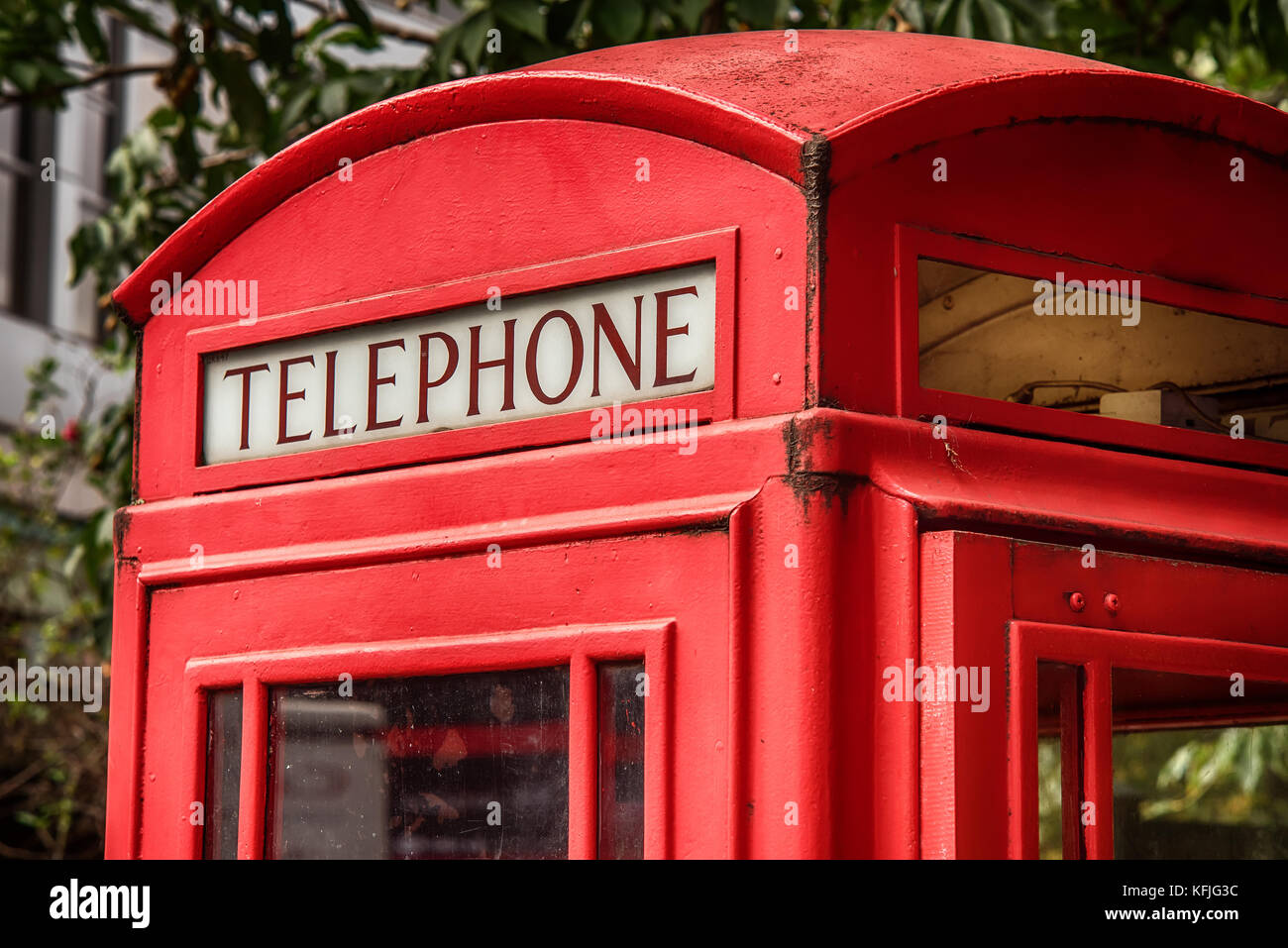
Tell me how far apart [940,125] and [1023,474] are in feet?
1.31

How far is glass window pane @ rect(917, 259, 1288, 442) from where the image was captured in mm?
2123

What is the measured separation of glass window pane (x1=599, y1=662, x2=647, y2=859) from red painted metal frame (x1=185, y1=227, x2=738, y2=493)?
287mm

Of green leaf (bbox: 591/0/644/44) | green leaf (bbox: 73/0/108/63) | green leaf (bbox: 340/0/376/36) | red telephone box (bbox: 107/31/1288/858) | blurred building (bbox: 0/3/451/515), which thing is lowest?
red telephone box (bbox: 107/31/1288/858)

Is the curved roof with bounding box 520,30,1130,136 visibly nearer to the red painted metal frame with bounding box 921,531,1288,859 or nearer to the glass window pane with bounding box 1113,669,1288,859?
the red painted metal frame with bounding box 921,531,1288,859

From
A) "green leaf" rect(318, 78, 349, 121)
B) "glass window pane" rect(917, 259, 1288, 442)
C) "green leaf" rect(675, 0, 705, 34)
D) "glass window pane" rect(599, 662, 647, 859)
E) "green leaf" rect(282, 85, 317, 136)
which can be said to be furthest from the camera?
"green leaf" rect(282, 85, 317, 136)

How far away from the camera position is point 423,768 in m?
1.93

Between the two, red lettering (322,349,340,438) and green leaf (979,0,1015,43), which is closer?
red lettering (322,349,340,438)

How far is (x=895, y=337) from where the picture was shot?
1753 mm

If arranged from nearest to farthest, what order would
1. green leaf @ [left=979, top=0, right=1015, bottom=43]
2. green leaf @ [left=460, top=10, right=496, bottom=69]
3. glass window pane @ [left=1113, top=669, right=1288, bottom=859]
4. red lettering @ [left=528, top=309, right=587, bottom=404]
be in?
red lettering @ [left=528, top=309, right=587, bottom=404] < glass window pane @ [left=1113, top=669, right=1288, bottom=859] < green leaf @ [left=979, top=0, right=1015, bottom=43] < green leaf @ [left=460, top=10, right=496, bottom=69]

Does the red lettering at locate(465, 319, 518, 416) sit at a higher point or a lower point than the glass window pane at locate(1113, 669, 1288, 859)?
higher

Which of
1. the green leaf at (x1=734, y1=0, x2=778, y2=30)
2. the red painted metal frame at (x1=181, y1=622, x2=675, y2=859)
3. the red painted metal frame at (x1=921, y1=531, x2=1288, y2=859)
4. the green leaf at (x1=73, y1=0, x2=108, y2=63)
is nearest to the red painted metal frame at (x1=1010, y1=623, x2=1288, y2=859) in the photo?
the red painted metal frame at (x1=921, y1=531, x2=1288, y2=859)

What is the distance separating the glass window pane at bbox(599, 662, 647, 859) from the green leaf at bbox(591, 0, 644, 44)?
231cm
